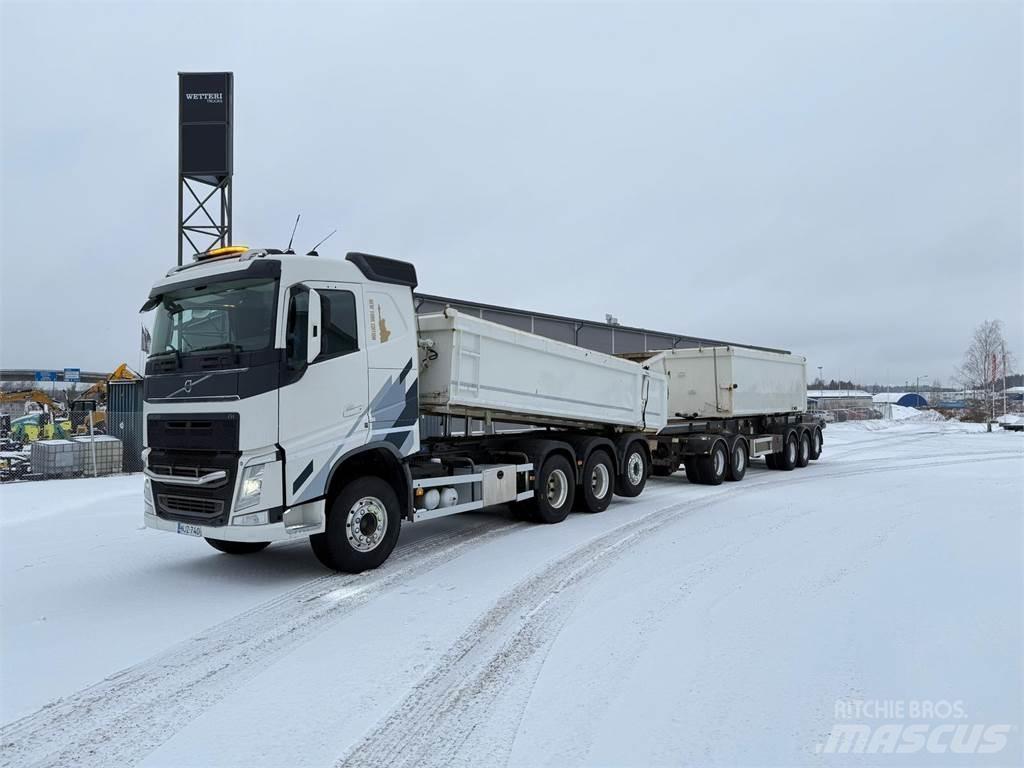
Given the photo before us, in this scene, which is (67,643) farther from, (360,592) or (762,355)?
(762,355)

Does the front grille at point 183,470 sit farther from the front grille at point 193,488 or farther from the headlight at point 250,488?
the headlight at point 250,488

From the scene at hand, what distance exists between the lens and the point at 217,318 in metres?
6.30

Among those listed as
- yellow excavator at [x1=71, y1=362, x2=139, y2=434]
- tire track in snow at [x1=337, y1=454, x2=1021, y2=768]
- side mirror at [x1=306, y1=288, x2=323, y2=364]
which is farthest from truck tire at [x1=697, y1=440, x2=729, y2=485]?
yellow excavator at [x1=71, y1=362, x2=139, y2=434]

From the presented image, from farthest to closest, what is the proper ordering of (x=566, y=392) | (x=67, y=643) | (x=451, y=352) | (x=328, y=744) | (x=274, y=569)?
(x=566, y=392)
(x=451, y=352)
(x=274, y=569)
(x=67, y=643)
(x=328, y=744)

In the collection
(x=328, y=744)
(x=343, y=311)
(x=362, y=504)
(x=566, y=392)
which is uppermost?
(x=343, y=311)

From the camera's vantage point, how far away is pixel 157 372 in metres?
6.52

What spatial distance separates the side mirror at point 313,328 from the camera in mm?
6039

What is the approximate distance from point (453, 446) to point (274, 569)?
2.72m

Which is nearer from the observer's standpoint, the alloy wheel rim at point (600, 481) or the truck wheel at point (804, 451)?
the alloy wheel rim at point (600, 481)

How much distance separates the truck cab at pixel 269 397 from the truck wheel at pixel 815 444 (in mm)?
16536

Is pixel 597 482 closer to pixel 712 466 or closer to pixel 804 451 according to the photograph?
pixel 712 466

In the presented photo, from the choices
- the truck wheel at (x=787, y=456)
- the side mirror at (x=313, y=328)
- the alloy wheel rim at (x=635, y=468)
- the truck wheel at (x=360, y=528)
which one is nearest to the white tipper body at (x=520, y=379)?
the alloy wheel rim at (x=635, y=468)

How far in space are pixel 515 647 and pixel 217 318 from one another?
4.11 metres

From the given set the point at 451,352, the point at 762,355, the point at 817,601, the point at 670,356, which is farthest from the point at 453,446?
the point at 762,355
